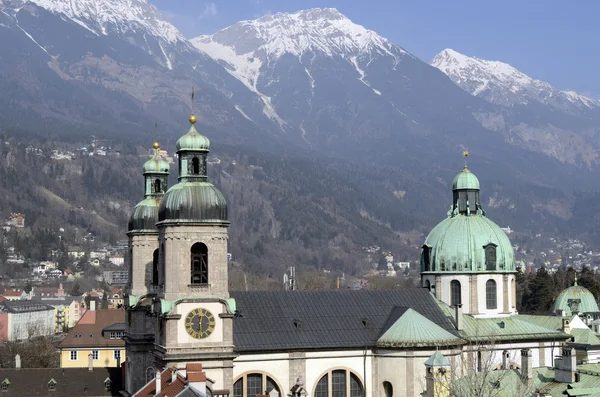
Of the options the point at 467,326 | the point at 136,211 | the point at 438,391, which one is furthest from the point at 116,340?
the point at 438,391

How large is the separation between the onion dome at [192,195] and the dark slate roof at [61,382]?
30265 millimetres

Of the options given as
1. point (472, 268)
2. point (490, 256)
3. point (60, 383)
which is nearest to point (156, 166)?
point (472, 268)

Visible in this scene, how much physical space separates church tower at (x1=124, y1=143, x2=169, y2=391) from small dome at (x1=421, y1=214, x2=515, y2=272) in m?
22.2

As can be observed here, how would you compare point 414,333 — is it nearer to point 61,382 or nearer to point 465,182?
point 465,182

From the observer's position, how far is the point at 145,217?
85062mm

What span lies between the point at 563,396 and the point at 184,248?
2517 centimetres

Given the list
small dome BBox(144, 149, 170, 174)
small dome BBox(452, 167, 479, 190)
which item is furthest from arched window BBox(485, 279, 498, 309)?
small dome BBox(144, 149, 170, 174)

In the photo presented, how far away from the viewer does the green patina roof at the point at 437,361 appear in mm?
70438

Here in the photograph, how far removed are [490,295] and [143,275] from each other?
27048mm

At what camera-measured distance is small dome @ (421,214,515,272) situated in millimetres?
87000

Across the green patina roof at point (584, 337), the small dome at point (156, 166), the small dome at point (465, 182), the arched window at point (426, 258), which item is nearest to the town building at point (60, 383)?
the small dome at point (156, 166)

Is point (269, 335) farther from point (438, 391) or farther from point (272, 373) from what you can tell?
point (438, 391)

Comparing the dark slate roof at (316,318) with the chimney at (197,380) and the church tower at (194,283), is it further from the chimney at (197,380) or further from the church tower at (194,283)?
the chimney at (197,380)

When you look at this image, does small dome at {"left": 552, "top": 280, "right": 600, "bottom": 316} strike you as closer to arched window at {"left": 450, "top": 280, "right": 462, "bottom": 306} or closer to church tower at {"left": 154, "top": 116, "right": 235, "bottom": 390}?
arched window at {"left": 450, "top": 280, "right": 462, "bottom": 306}
